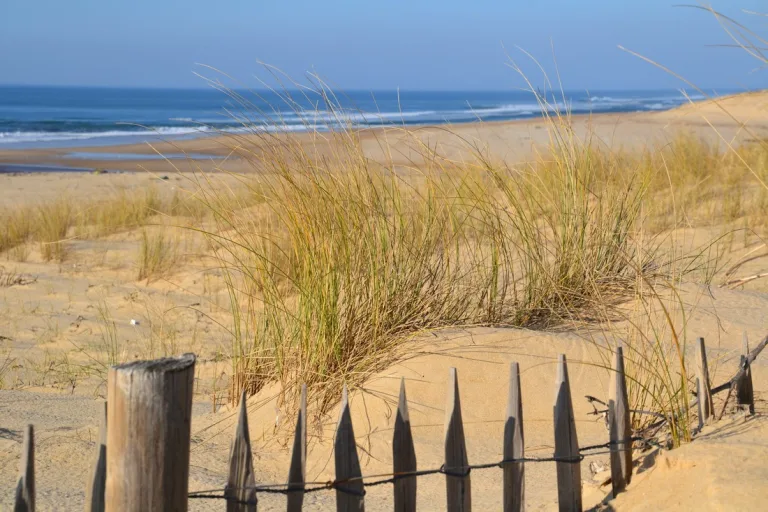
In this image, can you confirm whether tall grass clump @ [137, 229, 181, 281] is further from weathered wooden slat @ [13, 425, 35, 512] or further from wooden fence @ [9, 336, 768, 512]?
weathered wooden slat @ [13, 425, 35, 512]

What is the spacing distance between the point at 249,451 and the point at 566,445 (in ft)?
2.52

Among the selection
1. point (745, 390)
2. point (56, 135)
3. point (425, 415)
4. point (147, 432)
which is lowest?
point (425, 415)

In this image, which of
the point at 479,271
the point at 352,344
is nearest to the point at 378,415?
the point at 352,344

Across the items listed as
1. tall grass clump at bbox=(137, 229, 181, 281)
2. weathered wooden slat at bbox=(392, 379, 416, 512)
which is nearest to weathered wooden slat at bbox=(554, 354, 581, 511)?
weathered wooden slat at bbox=(392, 379, 416, 512)

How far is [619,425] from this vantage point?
1953mm

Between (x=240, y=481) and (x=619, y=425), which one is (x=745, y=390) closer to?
(x=619, y=425)

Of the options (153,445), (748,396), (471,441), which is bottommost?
(471,441)

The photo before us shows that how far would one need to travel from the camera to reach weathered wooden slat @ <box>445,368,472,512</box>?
5.63ft

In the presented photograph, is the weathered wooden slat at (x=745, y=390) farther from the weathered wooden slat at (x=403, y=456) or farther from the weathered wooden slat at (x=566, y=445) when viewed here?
the weathered wooden slat at (x=403, y=456)

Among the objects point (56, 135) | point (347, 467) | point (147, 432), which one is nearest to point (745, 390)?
point (347, 467)

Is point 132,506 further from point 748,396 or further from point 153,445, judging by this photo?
point 748,396

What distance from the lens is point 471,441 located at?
266cm

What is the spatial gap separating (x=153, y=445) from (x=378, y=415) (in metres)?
1.41

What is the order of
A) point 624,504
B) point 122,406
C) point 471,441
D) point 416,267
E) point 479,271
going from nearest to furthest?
point 122,406
point 624,504
point 471,441
point 416,267
point 479,271
